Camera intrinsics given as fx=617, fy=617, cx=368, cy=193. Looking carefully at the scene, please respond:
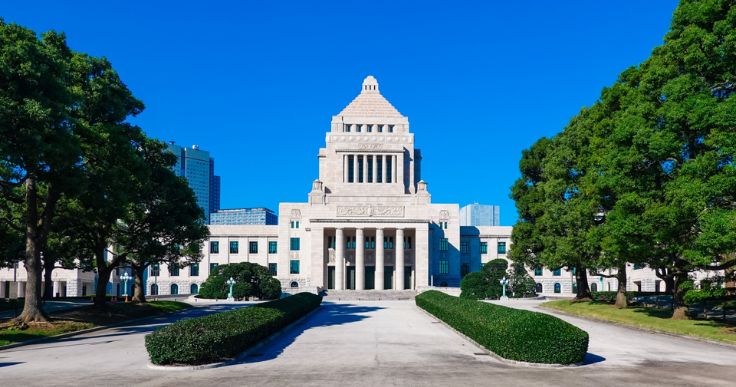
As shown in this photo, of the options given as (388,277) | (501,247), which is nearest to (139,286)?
(388,277)

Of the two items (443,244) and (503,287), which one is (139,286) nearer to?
(503,287)

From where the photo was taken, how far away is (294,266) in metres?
92.7

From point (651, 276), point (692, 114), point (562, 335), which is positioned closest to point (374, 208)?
point (651, 276)

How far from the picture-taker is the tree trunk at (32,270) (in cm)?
3089

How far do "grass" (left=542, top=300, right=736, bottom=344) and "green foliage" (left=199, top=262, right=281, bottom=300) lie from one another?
3069 cm

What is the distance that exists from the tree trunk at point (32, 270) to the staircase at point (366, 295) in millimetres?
41255

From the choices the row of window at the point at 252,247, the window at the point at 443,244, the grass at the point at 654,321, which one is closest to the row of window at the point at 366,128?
the window at the point at 443,244

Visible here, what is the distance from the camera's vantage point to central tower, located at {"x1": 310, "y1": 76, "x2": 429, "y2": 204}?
91250mm

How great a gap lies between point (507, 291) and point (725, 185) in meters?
46.3

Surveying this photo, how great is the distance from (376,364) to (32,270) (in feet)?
66.9

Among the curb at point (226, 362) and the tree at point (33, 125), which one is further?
the tree at point (33, 125)

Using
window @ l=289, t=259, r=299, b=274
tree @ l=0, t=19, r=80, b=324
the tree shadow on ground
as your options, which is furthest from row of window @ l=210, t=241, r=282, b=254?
tree @ l=0, t=19, r=80, b=324

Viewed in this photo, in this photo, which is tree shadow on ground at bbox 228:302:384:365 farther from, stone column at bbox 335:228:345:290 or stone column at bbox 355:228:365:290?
stone column at bbox 335:228:345:290

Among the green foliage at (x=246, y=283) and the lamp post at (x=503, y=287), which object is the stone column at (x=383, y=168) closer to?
the lamp post at (x=503, y=287)
